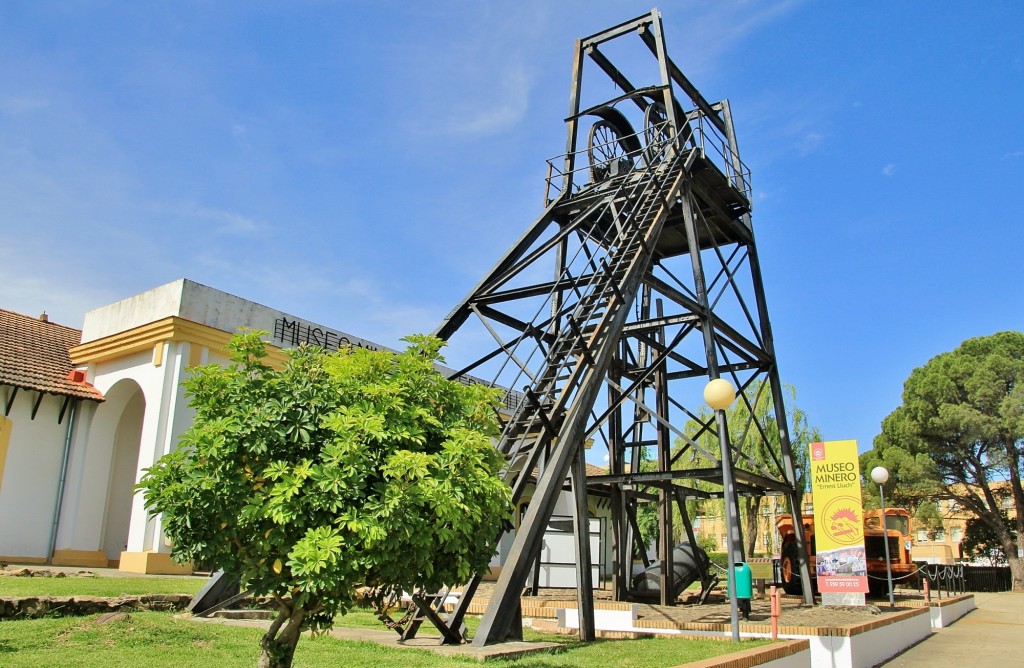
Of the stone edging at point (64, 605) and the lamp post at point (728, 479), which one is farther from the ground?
the lamp post at point (728, 479)

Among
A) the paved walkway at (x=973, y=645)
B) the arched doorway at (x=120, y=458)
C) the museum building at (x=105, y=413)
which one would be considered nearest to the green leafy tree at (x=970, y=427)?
the paved walkway at (x=973, y=645)

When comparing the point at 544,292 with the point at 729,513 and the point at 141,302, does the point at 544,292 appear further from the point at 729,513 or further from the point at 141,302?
the point at 141,302

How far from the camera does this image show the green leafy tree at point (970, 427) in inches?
1495

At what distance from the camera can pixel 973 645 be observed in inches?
615

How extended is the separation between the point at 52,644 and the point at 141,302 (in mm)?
11805

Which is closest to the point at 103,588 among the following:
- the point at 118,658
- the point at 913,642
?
the point at 118,658

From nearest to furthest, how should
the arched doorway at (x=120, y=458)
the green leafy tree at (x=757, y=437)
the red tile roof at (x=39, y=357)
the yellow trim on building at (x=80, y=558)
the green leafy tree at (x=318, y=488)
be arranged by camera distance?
the green leafy tree at (x=318, y=488) < the red tile roof at (x=39, y=357) < the yellow trim on building at (x=80, y=558) < the arched doorway at (x=120, y=458) < the green leafy tree at (x=757, y=437)

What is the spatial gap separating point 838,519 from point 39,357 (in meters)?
18.2

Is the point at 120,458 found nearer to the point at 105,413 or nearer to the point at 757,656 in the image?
the point at 105,413

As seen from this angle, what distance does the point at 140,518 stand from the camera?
54.9ft

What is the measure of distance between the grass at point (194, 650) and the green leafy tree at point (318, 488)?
1711 millimetres

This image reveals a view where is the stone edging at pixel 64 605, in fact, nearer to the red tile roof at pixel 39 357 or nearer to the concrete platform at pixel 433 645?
the concrete platform at pixel 433 645

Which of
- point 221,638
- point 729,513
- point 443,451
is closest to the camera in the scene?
point 443,451

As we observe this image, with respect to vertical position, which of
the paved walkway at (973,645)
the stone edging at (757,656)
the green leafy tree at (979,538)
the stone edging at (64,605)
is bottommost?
the paved walkway at (973,645)
